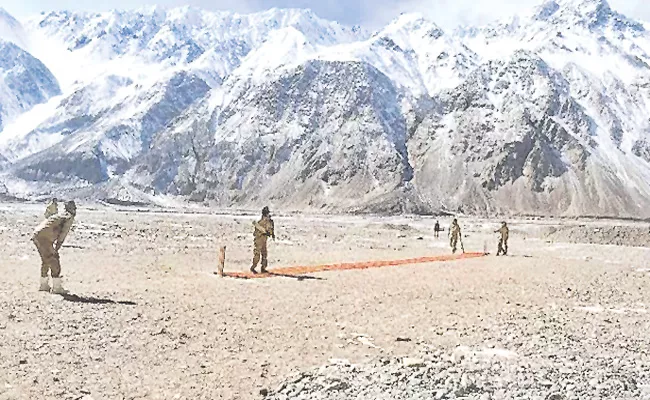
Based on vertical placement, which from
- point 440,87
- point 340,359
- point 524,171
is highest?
point 440,87

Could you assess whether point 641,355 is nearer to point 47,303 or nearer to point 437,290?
point 437,290

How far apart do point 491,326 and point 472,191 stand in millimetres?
141834

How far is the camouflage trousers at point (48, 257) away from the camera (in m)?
14.7

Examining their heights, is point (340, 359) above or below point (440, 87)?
below

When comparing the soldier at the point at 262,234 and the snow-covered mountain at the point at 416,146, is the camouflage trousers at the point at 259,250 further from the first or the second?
the snow-covered mountain at the point at 416,146

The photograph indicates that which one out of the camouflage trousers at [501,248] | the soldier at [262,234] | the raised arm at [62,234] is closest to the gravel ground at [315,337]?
the raised arm at [62,234]

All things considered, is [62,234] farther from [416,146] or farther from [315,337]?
[416,146]

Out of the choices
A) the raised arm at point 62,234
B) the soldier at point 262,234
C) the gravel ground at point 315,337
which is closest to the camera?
the gravel ground at point 315,337

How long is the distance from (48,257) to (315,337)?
649cm

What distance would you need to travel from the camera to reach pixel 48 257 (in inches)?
581

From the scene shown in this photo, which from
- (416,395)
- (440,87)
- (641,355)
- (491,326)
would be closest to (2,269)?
(491,326)

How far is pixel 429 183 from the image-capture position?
6152 inches

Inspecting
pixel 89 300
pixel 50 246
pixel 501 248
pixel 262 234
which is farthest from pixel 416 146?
pixel 89 300

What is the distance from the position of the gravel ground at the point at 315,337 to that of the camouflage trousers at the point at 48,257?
26.8 inches
